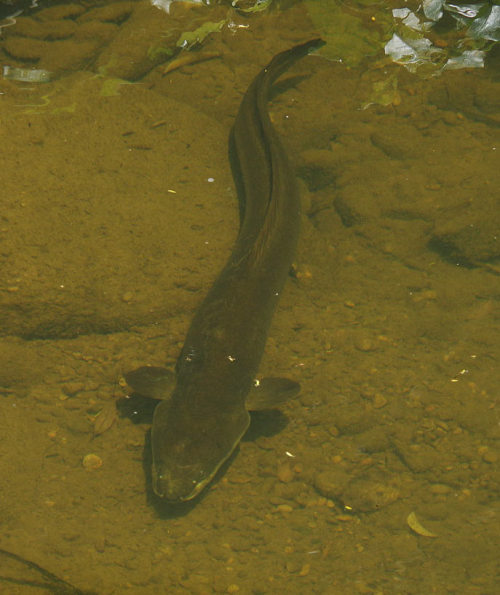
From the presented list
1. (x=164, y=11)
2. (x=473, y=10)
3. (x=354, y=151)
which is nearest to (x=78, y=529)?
(x=354, y=151)

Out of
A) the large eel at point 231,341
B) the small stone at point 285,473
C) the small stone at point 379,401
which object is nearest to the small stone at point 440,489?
the small stone at point 379,401

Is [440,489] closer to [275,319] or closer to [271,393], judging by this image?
[271,393]

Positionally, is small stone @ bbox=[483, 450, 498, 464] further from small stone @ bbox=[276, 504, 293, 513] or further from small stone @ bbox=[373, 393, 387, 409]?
small stone @ bbox=[276, 504, 293, 513]

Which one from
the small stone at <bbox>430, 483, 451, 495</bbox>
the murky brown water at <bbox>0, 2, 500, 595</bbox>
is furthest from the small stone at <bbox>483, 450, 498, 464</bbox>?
the small stone at <bbox>430, 483, 451, 495</bbox>

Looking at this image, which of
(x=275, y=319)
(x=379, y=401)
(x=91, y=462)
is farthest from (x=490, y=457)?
(x=91, y=462)

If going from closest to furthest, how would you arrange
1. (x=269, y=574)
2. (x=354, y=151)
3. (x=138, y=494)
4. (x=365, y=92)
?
1. (x=269, y=574)
2. (x=138, y=494)
3. (x=354, y=151)
4. (x=365, y=92)

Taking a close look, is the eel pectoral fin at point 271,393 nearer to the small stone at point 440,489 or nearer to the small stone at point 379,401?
the small stone at point 379,401

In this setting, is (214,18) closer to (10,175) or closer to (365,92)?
(365,92)
